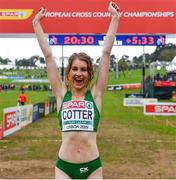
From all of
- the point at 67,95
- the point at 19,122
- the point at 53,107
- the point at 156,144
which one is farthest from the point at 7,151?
the point at 53,107

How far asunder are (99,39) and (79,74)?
533 inches

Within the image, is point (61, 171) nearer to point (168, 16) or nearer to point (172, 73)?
point (168, 16)

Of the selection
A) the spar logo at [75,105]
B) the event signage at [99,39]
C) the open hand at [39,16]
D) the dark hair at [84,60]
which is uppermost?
the event signage at [99,39]

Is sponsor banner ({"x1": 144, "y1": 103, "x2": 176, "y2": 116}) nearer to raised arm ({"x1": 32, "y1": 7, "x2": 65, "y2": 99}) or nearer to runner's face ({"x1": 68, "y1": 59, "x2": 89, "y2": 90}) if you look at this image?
raised arm ({"x1": 32, "y1": 7, "x2": 65, "y2": 99})

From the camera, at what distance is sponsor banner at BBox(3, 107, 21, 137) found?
1611 cm

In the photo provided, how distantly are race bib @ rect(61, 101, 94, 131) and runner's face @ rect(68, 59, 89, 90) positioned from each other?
0.15 m

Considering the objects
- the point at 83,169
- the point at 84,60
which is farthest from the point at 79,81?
the point at 83,169

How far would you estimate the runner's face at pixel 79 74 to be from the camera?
13.4 feet

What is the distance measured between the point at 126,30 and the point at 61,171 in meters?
12.8

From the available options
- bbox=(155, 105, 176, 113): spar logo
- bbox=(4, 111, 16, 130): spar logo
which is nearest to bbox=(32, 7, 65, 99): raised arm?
bbox=(4, 111, 16, 130): spar logo

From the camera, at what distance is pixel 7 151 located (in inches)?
515

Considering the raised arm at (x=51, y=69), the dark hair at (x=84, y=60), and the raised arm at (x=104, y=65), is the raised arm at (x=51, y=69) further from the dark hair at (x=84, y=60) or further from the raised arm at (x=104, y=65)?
the raised arm at (x=104, y=65)

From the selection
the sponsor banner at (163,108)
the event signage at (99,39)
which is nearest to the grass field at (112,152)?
the event signage at (99,39)

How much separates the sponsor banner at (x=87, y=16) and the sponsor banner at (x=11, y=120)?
2.79m
